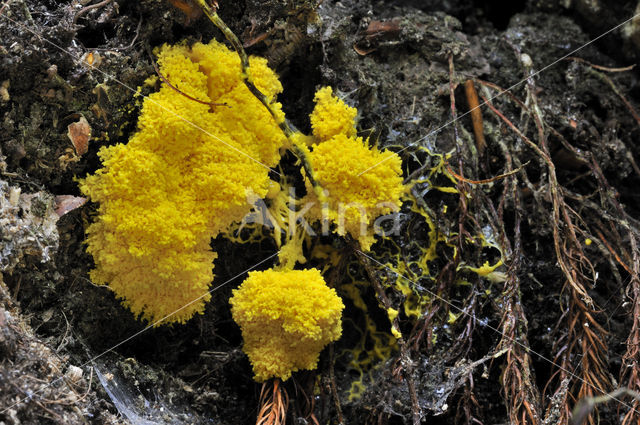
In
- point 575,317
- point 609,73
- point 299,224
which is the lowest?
Result: point 299,224

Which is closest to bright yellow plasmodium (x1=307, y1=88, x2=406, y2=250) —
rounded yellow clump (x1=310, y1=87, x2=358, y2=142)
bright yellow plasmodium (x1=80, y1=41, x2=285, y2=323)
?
rounded yellow clump (x1=310, y1=87, x2=358, y2=142)

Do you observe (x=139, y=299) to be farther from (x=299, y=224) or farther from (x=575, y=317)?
(x=575, y=317)

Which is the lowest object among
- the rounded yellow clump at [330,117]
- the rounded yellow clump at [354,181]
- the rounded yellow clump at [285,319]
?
the rounded yellow clump at [285,319]

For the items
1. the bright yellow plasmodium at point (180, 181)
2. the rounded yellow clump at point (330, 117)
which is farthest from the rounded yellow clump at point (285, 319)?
the rounded yellow clump at point (330, 117)

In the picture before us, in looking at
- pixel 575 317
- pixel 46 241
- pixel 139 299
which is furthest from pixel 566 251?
pixel 46 241

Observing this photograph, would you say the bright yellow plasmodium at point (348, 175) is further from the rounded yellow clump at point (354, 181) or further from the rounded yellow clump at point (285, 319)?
the rounded yellow clump at point (285, 319)

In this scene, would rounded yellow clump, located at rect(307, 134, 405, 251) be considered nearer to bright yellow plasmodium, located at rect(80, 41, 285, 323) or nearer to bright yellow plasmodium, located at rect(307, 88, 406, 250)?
bright yellow plasmodium, located at rect(307, 88, 406, 250)
